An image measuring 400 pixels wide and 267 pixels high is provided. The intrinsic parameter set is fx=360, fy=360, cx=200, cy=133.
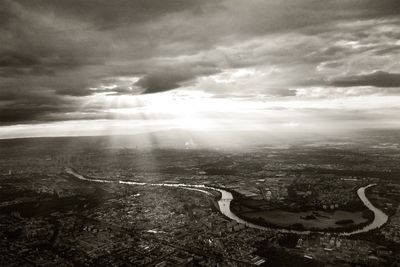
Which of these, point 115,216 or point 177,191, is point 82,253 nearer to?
point 115,216

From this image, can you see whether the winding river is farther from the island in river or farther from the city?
the city

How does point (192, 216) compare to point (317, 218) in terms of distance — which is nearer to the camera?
point (317, 218)

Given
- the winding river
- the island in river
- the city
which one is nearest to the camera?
the city

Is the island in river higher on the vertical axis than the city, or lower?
lower

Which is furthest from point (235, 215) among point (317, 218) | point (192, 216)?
point (317, 218)

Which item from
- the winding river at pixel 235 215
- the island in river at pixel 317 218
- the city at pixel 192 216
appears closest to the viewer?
the city at pixel 192 216

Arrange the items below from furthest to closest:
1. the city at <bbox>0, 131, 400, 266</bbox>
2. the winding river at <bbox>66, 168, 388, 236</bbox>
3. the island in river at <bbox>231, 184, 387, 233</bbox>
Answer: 1. the island in river at <bbox>231, 184, 387, 233</bbox>
2. the winding river at <bbox>66, 168, 388, 236</bbox>
3. the city at <bbox>0, 131, 400, 266</bbox>

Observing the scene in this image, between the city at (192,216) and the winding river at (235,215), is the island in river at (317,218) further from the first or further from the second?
the city at (192,216)

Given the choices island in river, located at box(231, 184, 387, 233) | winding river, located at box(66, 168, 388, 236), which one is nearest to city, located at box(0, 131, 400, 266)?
island in river, located at box(231, 184, 387, 233)

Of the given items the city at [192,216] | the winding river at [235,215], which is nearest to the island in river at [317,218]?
the winding river at [235,215]

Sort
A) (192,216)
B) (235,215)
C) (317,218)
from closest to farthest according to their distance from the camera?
1. (317,218)
2. (192,216)
3. (235,215)

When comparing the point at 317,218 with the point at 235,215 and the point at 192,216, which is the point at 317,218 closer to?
the point at 235,215
